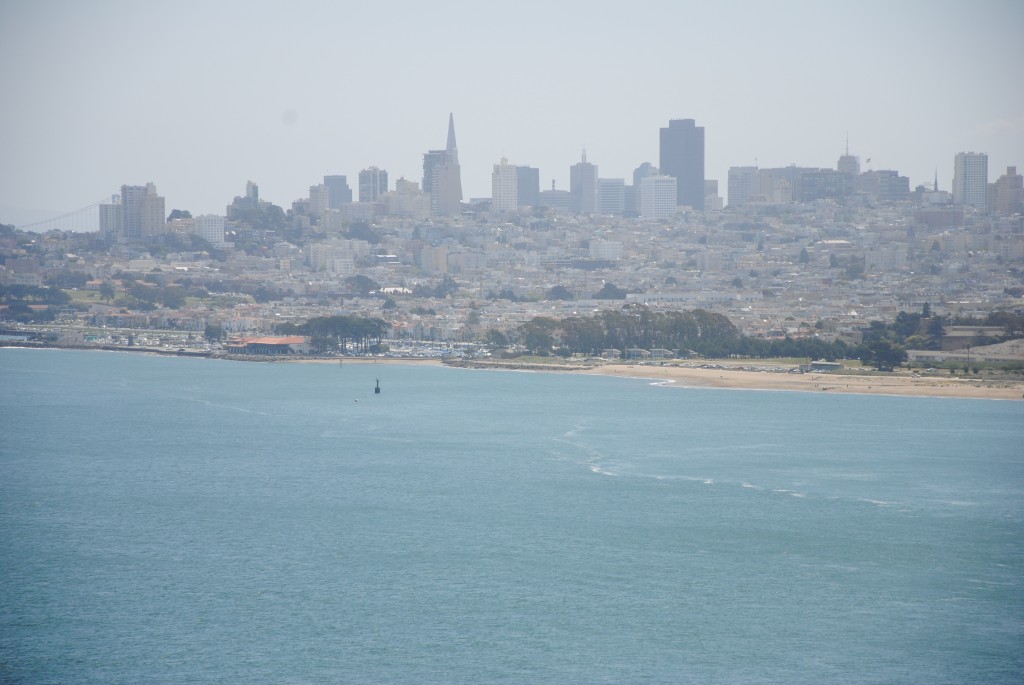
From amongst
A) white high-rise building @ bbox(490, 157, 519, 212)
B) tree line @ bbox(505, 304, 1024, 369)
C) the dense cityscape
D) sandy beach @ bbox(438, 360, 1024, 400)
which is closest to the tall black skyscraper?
the dense cityscape

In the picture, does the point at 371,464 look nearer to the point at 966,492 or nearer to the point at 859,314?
the point at 966,492

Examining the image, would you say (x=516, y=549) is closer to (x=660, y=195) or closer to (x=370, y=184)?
(x=660, y=195)

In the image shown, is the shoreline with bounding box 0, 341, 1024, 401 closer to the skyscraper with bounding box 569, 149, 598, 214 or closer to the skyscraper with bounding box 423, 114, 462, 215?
the skyscraper with bounding box 423, 114, 462, 215

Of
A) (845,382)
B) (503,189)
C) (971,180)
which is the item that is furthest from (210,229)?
(845,382)

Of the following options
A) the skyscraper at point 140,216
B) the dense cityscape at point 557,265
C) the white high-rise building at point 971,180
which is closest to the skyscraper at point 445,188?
the dense cityscape at point 557,265

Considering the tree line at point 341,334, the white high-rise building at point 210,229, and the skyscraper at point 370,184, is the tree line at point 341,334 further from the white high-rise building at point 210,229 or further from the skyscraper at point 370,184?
the skyscraper at point 370,184

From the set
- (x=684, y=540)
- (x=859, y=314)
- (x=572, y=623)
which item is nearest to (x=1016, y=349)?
(x=859, y=314)

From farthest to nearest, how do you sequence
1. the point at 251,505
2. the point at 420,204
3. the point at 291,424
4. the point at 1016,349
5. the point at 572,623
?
the point at 420,204 < the point at 1016,349 < the point at 291,424 < the point at 251,505 < the point at 572,623
